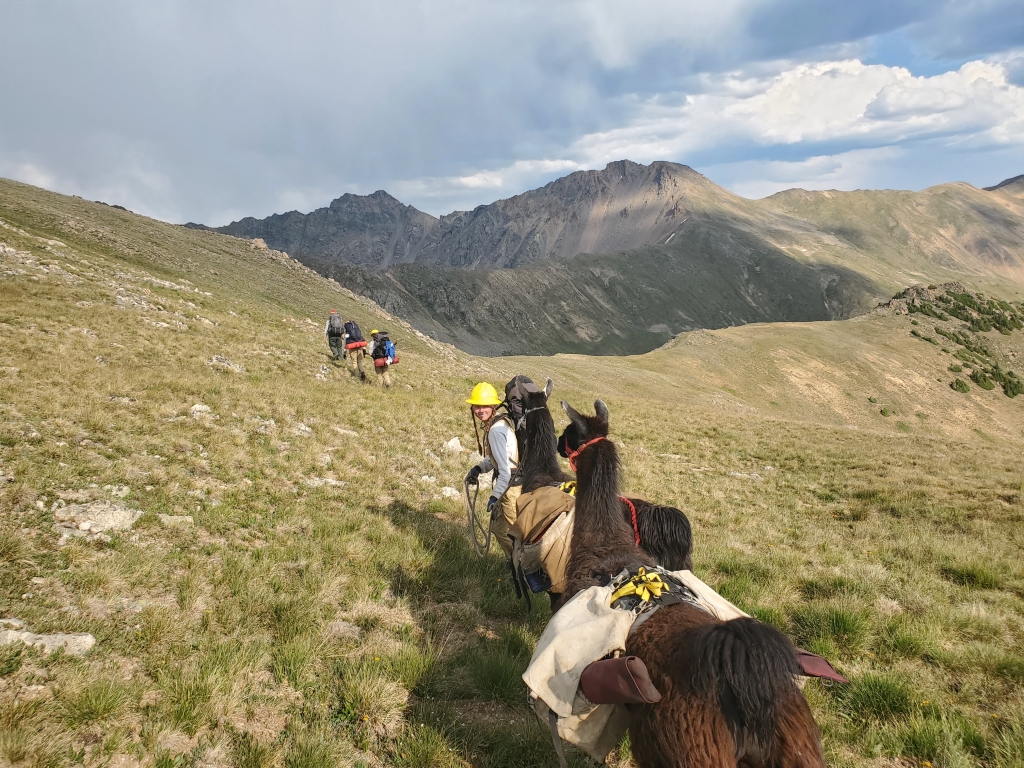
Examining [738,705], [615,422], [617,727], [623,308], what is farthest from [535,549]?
[623,308]

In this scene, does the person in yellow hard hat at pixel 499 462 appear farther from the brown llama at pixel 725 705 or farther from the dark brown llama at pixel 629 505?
the brown llama at pixel 725 705

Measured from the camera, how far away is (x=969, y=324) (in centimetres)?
7294

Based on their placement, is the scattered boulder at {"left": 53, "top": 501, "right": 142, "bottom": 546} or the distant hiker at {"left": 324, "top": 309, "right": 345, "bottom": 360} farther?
the distant hiker at {"left": 324, "top": 309, "right": 345, "bottom": 360}

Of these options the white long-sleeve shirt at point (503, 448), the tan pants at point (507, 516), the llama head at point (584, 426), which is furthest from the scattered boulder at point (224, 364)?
the llama head at point (584, 426)

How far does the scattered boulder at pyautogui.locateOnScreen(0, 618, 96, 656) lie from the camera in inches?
147

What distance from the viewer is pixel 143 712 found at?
3.38 metres

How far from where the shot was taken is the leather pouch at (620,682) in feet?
8.18

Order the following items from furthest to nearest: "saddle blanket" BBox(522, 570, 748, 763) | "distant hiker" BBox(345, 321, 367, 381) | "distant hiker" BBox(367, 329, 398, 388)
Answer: "distant hiker" BBox(345, 321, 367, 381) → "distant hiker" BBox(367, 329, 398, 388) → "saddle blanket" BBox(522, 570, 748, 763)

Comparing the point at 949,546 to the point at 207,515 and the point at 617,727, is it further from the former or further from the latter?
the point at 207,515

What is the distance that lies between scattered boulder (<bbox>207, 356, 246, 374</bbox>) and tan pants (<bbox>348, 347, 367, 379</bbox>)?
4.49 m

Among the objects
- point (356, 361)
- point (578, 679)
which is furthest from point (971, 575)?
point (356, 361)

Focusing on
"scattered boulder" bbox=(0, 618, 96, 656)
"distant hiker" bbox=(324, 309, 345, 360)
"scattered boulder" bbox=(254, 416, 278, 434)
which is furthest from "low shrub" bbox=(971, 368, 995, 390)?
"scattered boulder" bbox=(0, 618, 96, 656)

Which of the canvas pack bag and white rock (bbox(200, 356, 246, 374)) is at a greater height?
white rock (bbox(200, 356, 246, 374))

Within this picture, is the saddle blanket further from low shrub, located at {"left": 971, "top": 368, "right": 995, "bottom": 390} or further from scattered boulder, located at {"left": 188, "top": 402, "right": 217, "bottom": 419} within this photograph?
low shrub, located at {"left": 971, "top": 368, "right": 995, "bottom": 390}
